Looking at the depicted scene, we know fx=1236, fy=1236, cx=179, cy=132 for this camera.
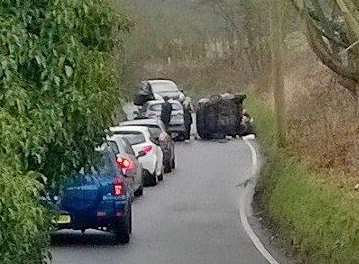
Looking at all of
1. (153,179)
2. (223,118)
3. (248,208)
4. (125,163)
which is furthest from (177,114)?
(125,163)

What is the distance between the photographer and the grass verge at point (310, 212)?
16.1 m

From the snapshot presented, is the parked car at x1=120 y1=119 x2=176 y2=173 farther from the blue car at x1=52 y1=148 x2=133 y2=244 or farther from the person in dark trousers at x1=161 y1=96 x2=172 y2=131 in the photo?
the blue car at x1=52 y1=148 x2=133 y2=244

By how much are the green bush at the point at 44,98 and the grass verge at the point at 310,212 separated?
19.6 ft

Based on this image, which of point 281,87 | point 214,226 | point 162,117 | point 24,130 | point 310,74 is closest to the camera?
point 24,130

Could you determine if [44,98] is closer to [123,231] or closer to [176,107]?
[123,231]

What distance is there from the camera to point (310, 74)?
124 ft

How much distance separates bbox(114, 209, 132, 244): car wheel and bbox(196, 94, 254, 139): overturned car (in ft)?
93.3

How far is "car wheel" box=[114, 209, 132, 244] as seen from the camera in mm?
19922

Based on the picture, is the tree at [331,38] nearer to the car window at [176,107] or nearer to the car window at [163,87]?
the car window at [176,107]

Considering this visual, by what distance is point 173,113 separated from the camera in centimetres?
4641

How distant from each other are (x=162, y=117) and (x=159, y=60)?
126ft

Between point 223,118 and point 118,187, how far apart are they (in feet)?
99.4

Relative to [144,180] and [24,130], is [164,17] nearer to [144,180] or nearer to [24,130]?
[144,180]

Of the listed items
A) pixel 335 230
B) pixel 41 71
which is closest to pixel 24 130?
pixel 41 71
